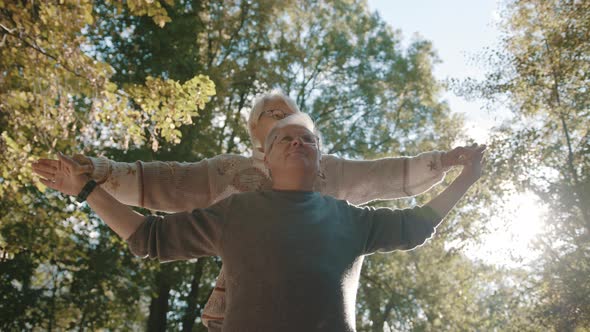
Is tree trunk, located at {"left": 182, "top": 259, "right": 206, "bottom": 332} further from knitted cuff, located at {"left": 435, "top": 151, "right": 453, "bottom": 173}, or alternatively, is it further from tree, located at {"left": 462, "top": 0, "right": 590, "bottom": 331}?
knitted cuff, located at {"left": 435, "top": 151, "right": 453, "bottom": 173}

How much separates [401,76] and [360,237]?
14835 mm

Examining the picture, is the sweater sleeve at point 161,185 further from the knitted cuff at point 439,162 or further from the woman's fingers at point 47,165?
the knitted cuff at point 439,162

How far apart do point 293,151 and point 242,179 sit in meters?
0.76

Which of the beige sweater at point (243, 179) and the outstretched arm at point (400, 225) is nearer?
the outstretched arm at point (400, 225)

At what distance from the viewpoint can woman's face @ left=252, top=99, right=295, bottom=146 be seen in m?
2.71

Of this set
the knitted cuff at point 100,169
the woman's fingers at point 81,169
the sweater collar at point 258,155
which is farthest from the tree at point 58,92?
the woman's fingers at point 81,169

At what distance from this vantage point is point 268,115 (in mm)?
2727

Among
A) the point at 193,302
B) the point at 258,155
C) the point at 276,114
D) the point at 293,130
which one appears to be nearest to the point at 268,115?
the point at 276,114

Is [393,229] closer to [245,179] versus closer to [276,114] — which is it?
[245,179]

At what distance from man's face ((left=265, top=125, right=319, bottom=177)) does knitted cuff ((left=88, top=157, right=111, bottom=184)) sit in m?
0.66

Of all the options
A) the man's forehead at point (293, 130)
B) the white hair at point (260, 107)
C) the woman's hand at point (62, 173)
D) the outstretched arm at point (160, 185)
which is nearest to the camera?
the woman's hand at point (62, 173)

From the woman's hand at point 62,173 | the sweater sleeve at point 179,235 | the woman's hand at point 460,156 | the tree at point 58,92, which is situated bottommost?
the sweater sleeve at point 179,235

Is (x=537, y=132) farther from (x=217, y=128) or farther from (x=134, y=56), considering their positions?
(x=134, y=56)

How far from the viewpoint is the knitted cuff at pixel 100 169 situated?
2084mm
